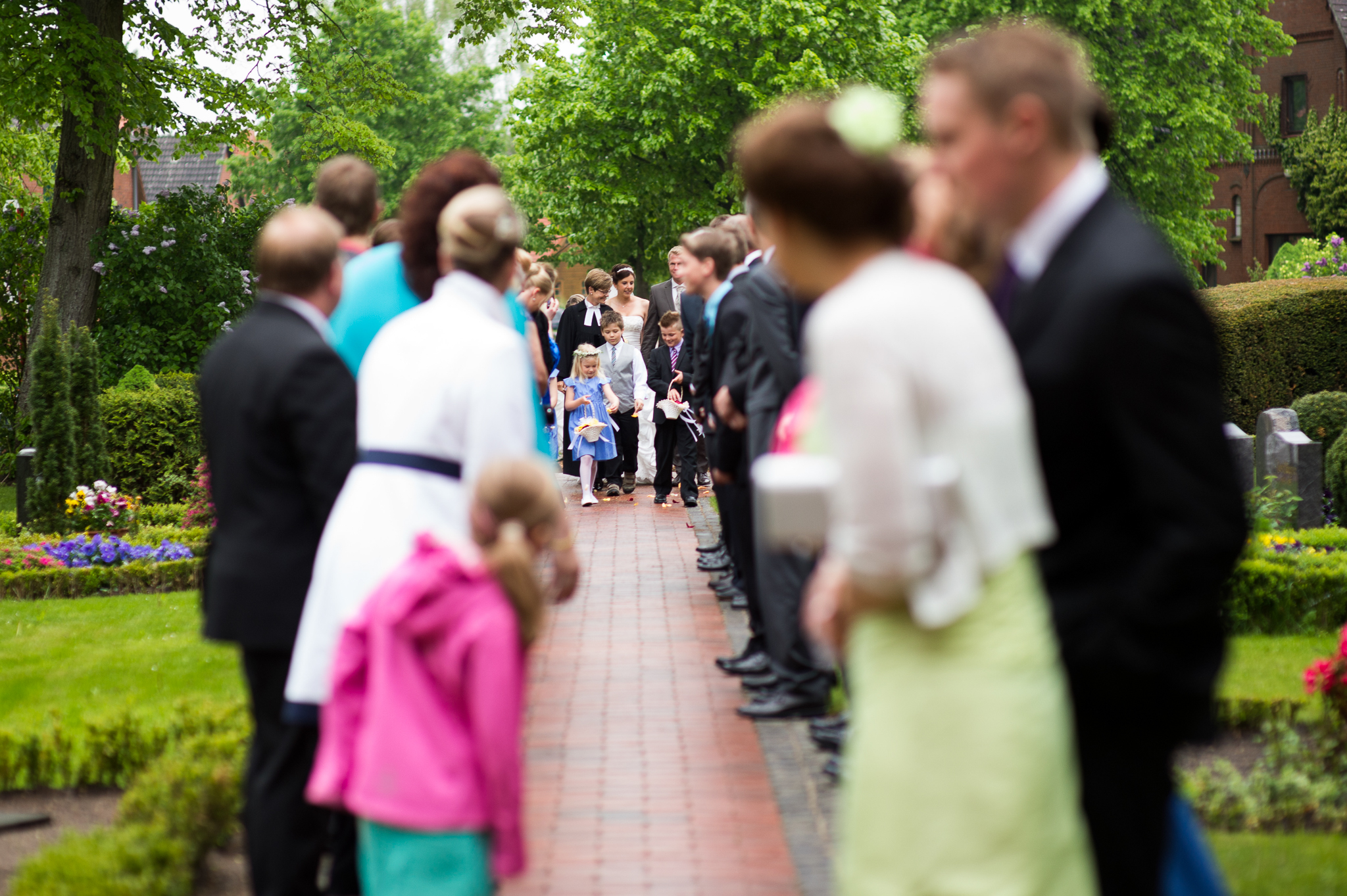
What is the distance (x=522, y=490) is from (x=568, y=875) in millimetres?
1871

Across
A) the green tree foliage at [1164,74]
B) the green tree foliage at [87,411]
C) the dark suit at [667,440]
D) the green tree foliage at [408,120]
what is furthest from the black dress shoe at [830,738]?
the green tree foliage at [408,120]

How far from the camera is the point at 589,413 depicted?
13.7 meters

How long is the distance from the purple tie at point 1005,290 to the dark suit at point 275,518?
1.84 meters

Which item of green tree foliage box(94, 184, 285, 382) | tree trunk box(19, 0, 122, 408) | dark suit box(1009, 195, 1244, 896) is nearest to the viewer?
dark suit box(1009, 195, 1244, 896)

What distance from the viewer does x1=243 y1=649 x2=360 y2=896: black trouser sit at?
374cm

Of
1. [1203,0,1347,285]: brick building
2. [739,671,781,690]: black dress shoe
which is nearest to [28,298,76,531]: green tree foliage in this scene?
[739,671,781,690]: black dress shoe

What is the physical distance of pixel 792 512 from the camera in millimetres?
2201

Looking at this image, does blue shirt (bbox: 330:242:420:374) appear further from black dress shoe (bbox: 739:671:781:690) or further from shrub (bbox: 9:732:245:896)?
black dress shoe (bbox: 739:671:781:690)

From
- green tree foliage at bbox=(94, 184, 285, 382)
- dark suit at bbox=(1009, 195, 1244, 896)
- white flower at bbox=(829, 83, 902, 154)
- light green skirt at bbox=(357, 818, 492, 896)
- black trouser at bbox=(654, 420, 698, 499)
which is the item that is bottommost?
light green skirt at bbox=(357, 818, 492, 896)

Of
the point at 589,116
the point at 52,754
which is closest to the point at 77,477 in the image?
the point at 52,754

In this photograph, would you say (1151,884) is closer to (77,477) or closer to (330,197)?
(330,197)

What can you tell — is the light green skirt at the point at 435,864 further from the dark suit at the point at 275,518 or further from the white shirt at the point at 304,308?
the white shirt at the point at 304,308

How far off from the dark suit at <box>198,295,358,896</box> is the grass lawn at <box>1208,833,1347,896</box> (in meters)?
2.66

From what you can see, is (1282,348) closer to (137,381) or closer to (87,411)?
(87,411)
